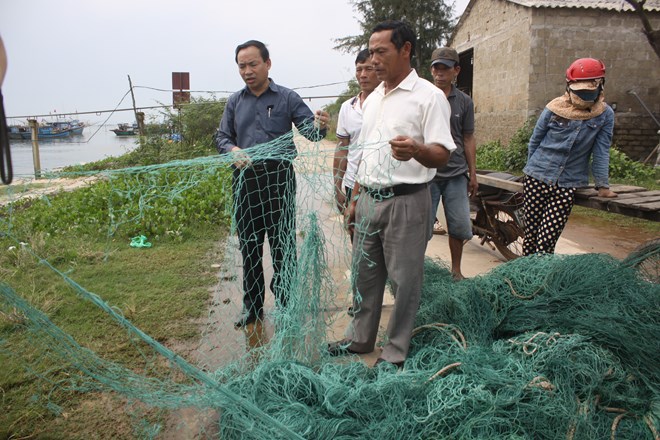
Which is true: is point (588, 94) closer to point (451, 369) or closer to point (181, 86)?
point (451, 369)

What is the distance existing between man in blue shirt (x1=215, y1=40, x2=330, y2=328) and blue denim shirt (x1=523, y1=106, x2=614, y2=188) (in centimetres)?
172

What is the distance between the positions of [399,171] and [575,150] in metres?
1.72

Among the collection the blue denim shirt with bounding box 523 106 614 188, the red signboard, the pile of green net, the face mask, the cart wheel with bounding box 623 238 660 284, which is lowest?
the pile of green net

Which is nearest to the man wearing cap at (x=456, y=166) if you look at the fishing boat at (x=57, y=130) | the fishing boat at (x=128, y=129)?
the fishing boat at (x=57, y=130)

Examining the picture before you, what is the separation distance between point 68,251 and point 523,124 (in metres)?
10.6

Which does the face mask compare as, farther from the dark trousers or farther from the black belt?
the dark trousers

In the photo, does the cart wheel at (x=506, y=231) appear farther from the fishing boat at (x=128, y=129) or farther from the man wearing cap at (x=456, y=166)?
the fishing boat at (x=128, y=129)

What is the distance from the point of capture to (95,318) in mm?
3658

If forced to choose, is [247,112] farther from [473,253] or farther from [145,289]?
[473,253]

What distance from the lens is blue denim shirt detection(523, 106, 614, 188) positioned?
3465 mm

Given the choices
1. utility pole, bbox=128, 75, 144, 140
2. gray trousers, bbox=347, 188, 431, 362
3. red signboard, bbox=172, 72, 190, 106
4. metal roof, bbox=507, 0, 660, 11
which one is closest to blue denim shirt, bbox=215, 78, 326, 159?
gray trousers, bbox=347, 188, 431, 362

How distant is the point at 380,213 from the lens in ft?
8.80

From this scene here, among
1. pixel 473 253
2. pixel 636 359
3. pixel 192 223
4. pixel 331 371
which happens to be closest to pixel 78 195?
pixel 192 223

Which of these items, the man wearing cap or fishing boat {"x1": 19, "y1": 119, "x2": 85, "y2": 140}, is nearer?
the man wearing cap
